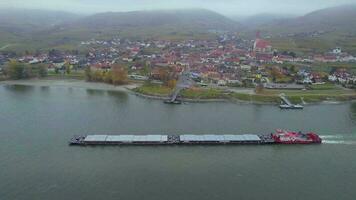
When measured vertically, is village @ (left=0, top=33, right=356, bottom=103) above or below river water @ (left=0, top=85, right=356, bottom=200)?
above

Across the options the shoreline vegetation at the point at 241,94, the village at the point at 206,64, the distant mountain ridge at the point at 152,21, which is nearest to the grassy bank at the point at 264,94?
the shoreline vegetation at the point at 241,94

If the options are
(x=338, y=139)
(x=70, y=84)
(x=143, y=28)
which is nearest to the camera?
(x=338, y=139)

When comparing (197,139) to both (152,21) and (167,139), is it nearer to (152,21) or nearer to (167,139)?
(167,139)

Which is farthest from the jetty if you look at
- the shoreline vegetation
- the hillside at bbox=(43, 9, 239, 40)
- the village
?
the hillside at bbox=(43, 9, 239, 40)

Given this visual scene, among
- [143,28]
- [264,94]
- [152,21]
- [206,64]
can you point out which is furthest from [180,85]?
[152,21]

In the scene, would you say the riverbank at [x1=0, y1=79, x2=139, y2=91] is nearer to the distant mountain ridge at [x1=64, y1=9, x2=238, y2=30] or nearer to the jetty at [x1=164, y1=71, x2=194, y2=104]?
the jetty at [x1=164, y1=71, x2=194, y2=104]

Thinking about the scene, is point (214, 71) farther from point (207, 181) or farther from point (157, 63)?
point (207, 181)
